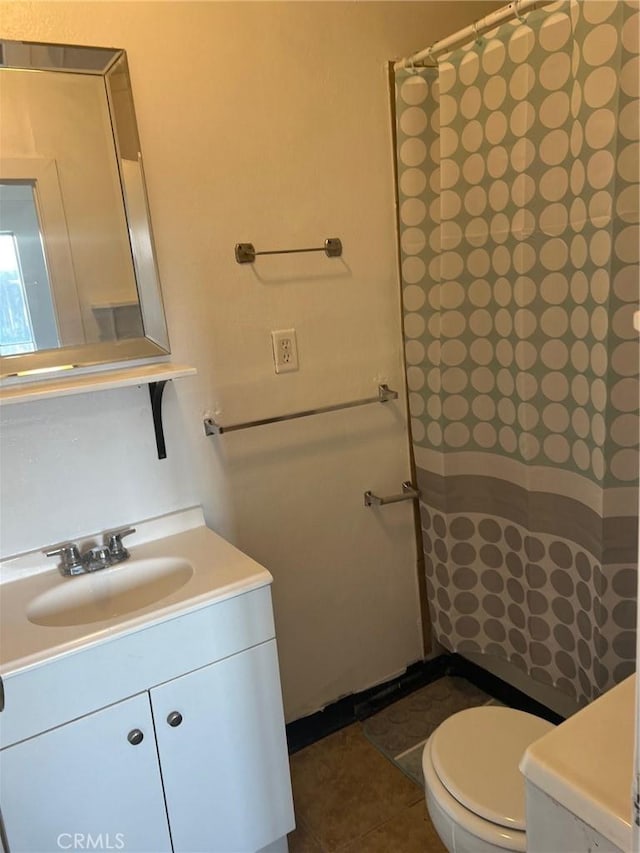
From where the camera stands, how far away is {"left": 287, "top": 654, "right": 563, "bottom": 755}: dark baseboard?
2.08 metres

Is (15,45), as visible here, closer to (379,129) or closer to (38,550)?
(379,129)

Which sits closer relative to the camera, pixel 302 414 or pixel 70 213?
pixel 70 213

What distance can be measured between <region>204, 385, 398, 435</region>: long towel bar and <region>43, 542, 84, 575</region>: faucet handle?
0.45m

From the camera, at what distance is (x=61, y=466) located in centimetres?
161

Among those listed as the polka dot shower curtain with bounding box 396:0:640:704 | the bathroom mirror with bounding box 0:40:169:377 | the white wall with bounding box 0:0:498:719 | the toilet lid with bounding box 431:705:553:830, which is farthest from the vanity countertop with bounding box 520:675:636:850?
the bathroom mirror with bounding box 0:40:169:377

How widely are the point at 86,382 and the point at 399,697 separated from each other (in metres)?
1.53

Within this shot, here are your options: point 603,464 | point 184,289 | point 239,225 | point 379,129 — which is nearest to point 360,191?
point 379,129

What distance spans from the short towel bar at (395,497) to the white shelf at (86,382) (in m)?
0.77

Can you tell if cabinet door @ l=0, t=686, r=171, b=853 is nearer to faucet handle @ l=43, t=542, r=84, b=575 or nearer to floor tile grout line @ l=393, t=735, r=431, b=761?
faucet handle @ l=43, t=542, r=84, b=575

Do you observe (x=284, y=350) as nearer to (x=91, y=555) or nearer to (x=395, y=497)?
(x=395, y=497)

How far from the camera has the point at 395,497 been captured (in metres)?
2.12

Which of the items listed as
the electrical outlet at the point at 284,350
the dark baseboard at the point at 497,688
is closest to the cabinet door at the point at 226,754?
the electrical outlet at the point at 284,350

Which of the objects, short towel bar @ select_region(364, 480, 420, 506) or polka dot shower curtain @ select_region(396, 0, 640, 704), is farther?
short towel bar @ select_region(364, 480, 420, 506)

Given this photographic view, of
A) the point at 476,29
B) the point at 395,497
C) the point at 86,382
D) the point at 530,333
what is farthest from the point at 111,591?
the point at 476,29
